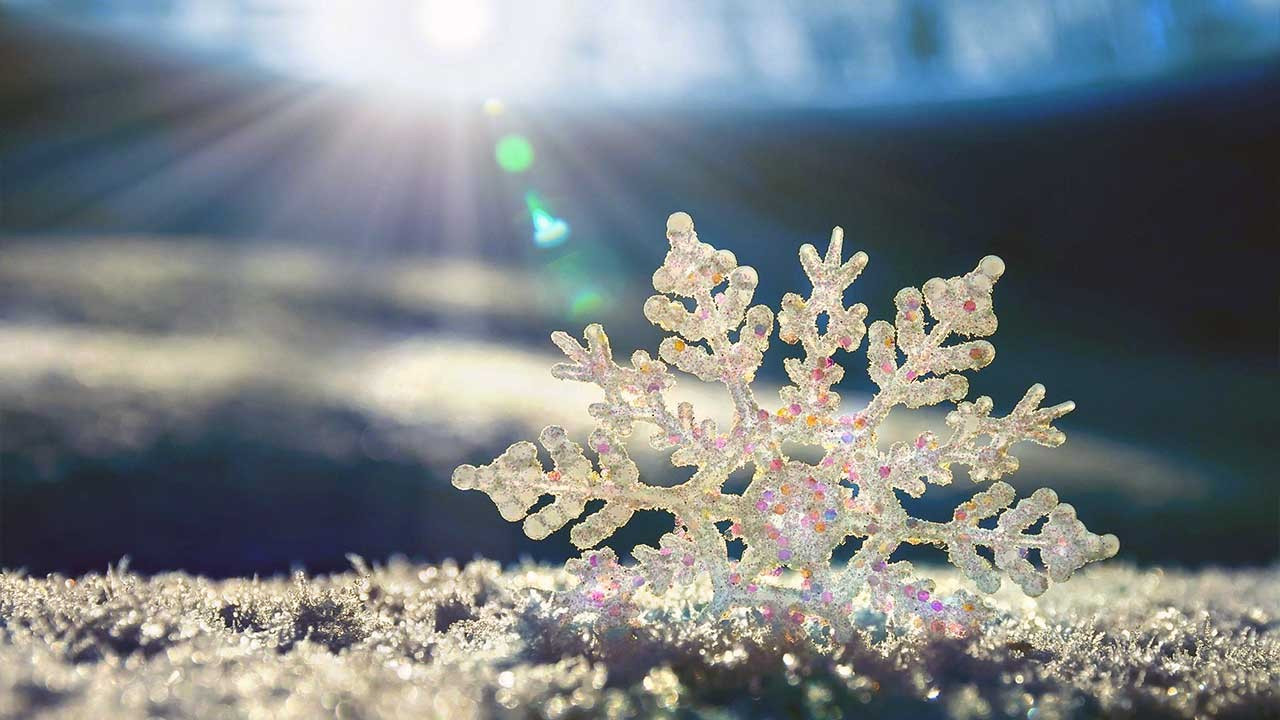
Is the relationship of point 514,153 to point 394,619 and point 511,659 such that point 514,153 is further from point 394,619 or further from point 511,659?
point 511,659

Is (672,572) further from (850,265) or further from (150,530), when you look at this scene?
(150,530)

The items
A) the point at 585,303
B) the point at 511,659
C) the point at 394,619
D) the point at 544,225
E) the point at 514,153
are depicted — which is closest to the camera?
the point at 511,659

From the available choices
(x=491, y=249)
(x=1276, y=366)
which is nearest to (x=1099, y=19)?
(x=1276, y=366)

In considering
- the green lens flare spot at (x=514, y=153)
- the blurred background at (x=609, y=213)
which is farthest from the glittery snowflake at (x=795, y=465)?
the green lens flare spot at (x=514, y=153)

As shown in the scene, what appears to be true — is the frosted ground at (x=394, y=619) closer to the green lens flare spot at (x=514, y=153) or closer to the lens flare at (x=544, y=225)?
the lens flare at (x=544, y=225)

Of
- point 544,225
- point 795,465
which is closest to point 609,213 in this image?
point 544,225

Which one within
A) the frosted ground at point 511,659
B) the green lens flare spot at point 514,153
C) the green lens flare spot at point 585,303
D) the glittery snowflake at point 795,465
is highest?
the green lens flare spot at point 514,153

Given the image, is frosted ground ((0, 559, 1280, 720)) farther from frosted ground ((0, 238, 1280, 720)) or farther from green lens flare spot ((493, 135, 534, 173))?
green lens flare spot ((493, 135, 534, 173))
